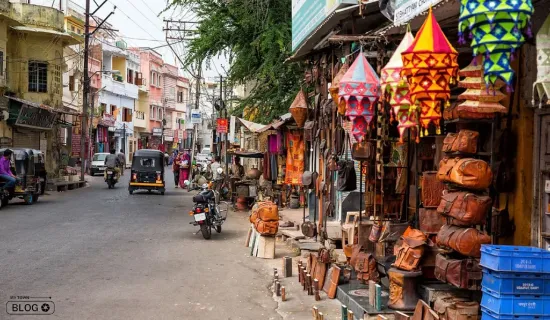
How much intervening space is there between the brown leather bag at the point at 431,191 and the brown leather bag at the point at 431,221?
0.08m

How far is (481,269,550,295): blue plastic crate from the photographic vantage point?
Answer: 5348 millimetres

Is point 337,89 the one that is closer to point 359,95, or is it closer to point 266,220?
point 359,95

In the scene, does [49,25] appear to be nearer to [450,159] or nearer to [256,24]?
[256,24]

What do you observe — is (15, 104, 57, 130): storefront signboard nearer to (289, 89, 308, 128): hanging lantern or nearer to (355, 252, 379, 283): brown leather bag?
(289, 89, 308, 128): hanging lantern

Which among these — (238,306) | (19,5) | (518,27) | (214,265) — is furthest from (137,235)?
(19,5)

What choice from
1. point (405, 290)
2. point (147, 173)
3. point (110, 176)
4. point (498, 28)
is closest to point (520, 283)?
point (405, 290)

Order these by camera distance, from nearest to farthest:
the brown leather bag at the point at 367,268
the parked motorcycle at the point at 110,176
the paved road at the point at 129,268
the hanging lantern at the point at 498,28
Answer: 1. the hanging lantern at the point at 498,28
2. the paved road at the point at 129,268
3. the brown leather bag at the point at 367,268
4. the parked motorcycle at the point at 110,176

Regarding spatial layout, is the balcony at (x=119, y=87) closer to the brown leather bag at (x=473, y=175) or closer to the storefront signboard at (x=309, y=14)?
the storefront signboard at (x=309, y=14)

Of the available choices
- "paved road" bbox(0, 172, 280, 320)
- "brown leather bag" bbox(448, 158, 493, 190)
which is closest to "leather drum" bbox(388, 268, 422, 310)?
"brown leather bag" bbox(448, 158, 493, 190)

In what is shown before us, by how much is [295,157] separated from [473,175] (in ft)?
43.4

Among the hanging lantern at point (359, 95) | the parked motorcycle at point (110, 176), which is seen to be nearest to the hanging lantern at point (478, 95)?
the hanging lantern at point (359, 95)

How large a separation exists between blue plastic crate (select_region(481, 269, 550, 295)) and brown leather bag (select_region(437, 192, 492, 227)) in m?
0.91

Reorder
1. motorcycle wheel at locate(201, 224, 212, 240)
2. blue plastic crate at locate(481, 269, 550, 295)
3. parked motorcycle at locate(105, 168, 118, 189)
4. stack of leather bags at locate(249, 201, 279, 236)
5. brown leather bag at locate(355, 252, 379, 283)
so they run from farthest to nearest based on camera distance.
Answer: parked motorcycle at locate(105, 168, 118, 189), motorcycle wheel at locate(201, 224, 212, 240), stack of leather bags at locate(249, 201, 279, 236), brown leather bag at locate(355, 252, 379, 283), blue plastic crate at locate(481, 269, 550, 295)

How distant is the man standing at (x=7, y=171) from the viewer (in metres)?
19.8
